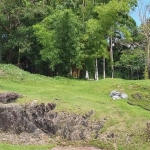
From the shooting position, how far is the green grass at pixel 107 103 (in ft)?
35.7

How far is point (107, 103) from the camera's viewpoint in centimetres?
1335

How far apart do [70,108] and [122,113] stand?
72.7 inches

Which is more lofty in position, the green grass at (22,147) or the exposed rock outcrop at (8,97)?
the exposed rock outcrop at (8,97)

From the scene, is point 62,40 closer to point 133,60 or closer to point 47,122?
point 47,122

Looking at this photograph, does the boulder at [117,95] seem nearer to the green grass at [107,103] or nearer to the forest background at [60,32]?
the green grass at [107,103]

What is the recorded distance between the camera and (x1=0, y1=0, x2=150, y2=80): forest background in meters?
21.4

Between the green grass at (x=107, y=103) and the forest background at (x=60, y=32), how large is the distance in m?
3.98

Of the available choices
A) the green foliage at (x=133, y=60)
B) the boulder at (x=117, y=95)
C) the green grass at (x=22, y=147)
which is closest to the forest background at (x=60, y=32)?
the green foliage at (x=133, y=60)

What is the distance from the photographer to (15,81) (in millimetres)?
17234

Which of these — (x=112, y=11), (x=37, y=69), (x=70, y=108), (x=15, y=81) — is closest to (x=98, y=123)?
(x=70, y=108)

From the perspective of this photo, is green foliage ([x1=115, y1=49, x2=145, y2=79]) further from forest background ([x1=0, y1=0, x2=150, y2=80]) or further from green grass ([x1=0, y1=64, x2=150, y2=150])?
green grass ([x1=0, y1=64, x2=150, y2=150])

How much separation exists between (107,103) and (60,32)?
898cm

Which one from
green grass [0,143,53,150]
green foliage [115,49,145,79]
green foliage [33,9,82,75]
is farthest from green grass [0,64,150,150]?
green foliage [115,49,145,79]

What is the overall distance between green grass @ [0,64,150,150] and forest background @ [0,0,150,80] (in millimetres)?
3985
